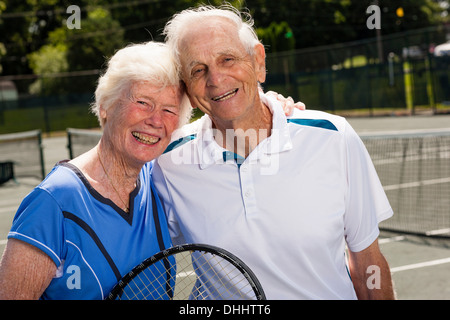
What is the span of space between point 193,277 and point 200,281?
0.18 m

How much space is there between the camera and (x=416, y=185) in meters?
10.1

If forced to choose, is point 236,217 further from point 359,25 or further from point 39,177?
point 359,25

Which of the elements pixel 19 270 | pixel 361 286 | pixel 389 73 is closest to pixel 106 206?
pixel 19 270

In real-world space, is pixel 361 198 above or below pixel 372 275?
above

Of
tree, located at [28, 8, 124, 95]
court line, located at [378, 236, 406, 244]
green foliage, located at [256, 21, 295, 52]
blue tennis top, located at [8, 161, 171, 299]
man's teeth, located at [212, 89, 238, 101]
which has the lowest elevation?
court line, located at [378, 236, 406, 244]

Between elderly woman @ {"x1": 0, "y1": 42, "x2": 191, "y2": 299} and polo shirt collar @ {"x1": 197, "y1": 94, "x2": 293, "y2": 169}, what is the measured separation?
0.14m

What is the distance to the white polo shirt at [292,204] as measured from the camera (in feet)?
7.89

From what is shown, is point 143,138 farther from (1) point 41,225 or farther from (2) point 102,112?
(1) point 41,225

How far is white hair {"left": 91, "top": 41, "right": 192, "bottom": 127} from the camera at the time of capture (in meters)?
2.39

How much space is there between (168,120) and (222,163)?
29cm

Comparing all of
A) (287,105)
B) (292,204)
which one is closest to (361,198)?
(292,204)

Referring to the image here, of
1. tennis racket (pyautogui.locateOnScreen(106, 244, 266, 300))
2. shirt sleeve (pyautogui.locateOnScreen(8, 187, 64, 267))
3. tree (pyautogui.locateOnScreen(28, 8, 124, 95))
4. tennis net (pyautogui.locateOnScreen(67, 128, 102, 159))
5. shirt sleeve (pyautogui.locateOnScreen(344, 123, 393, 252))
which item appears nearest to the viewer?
shirt sleeve (pyautogui.locateOnScreen(8, 187, 64, 267))

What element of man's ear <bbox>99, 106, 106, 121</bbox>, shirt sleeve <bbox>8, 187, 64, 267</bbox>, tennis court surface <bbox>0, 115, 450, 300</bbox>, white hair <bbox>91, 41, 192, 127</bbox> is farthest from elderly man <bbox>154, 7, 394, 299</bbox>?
Result: tennis court surface <bbox>0, 115, 450, 300</bbox>

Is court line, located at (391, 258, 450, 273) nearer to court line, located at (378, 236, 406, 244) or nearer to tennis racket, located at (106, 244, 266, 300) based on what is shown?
court line, located at (378, 236, 406, 244)
